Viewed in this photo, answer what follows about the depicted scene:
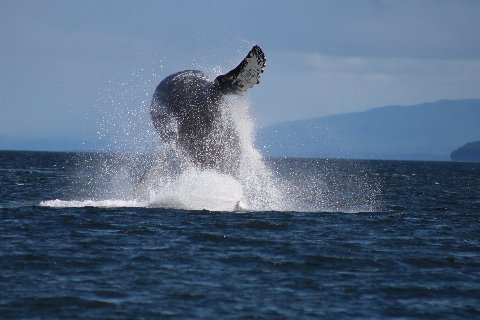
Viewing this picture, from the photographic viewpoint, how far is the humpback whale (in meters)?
23.9

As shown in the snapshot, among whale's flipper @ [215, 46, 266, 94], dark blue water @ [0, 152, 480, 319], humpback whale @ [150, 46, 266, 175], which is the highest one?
whale's flipper @ [215, 46, 266, 94]

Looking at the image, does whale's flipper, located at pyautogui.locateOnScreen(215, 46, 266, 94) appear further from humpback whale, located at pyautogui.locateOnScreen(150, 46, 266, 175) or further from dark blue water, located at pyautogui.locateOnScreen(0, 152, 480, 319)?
dark blue water, located at pyautogui.locateOnScreen(0, 152, 480, 319)

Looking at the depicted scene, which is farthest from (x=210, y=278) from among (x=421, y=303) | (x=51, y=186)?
(x=51, y=186)

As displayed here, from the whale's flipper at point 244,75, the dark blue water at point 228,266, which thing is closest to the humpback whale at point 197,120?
the whale's flipper at point 244,75

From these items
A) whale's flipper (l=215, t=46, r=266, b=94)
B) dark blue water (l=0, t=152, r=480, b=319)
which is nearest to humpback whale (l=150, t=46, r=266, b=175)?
whale's flipper (l=215, t=46, r=266, b=94)

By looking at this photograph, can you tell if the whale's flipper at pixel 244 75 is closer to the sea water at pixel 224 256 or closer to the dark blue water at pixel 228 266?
the sea water at pixel 224 256

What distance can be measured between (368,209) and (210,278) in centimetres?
1805

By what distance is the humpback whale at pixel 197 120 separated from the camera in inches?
942

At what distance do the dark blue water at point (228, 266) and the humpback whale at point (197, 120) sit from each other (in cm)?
193

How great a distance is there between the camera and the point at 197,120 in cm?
2400

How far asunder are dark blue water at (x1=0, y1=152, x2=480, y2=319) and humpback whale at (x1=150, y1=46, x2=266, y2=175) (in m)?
1.93

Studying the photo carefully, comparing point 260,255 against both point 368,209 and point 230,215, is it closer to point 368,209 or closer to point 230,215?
point 230,215

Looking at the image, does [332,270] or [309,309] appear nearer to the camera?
[309,309]

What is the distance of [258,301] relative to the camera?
15195mm
